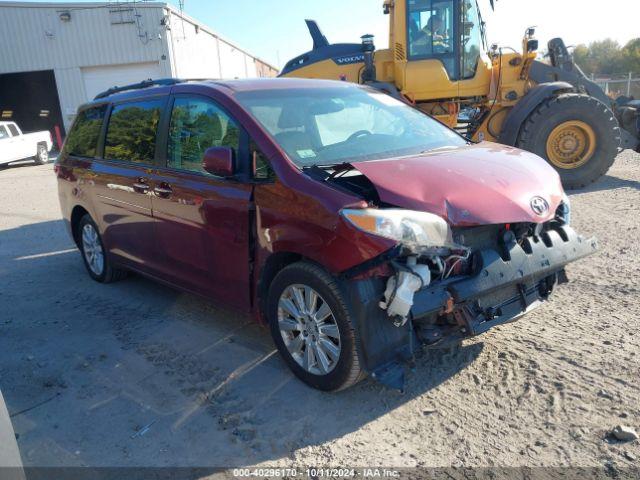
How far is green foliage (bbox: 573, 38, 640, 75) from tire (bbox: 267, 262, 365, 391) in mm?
41604

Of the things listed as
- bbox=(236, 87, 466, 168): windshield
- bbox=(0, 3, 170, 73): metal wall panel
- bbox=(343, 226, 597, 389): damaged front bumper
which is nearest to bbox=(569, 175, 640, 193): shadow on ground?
bbox=(236, 87, 466, 168): windshield

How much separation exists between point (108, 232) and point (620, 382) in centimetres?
447

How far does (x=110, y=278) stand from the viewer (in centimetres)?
549

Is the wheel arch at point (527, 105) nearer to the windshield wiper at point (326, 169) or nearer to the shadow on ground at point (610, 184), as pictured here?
the shadow on ground at point (610, 184)

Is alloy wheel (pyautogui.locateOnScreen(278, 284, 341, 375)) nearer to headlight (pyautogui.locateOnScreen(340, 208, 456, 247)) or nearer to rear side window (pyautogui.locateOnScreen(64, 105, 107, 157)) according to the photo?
headlight (pyautogui.locateOnScreen(340, 208, 456, 247))

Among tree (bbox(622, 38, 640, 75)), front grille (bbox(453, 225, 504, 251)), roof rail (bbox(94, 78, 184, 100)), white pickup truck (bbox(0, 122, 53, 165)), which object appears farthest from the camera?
tree (bbox(622, 38, 640, 75))

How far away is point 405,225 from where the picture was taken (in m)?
2.82

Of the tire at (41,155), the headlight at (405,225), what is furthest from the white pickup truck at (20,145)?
the headlight at (405,225)

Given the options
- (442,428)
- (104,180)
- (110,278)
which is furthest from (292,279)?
(110,278)

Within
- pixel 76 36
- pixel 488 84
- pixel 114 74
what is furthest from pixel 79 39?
pixel 488 84

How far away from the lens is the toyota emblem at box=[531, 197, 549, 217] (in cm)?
309

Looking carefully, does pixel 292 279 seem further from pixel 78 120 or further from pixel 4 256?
pixel 4 256

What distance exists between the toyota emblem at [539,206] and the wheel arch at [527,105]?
6.15 metres

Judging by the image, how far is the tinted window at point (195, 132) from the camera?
374 centimetres
